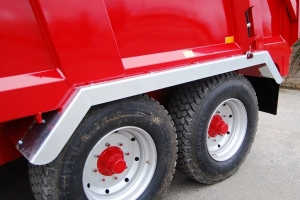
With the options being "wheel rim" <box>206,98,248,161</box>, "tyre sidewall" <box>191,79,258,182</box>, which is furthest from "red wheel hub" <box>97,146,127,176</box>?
"wheel rim" <box>206,98,248,161</box>

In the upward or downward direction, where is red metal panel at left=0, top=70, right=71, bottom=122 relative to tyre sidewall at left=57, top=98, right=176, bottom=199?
upward

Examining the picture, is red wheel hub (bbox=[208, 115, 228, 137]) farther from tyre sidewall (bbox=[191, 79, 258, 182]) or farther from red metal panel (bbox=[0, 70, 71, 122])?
red metal panel (bbox=[0, 70, 71, 122])

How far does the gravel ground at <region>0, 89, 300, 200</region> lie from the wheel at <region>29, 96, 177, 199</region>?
1.78ft

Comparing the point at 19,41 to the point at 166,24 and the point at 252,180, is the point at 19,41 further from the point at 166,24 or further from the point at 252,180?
the point at 252,180

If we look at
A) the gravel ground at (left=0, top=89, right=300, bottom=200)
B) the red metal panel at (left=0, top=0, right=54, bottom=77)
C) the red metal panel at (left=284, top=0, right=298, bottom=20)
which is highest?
the red metal panel at (left=0, top=0, right=54, bottom=77)

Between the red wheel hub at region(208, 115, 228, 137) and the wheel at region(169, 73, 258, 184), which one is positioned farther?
the red wheel hub at region(208, 115, 228, 137)

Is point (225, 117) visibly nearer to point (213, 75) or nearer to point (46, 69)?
point (213, 75)

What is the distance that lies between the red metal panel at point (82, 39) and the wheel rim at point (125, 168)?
16.7 inches

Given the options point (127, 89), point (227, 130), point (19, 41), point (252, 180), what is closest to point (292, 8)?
point (227, 130)

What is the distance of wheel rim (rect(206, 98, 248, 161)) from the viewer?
2.85 m

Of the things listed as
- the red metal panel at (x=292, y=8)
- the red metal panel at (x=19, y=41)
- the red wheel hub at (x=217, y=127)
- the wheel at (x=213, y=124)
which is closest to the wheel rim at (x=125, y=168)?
the wheel at (x=213, y=124)

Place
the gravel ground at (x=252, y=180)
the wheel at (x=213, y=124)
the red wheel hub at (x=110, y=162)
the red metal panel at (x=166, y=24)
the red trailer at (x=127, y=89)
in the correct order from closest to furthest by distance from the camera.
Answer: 1. the red trailer at (x=127, y=89)
2. the red metal panel at (x=166, y=24)
3. the red wheel hub at (x=110, y=162)
4. the wheel at (x=213, y=124)
5. the gravel ground at (x=252, y=180)

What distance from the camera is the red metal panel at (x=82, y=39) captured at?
165 centimetres

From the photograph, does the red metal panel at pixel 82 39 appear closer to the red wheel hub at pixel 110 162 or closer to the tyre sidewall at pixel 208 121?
the red wheel hub at pixel 110 162
